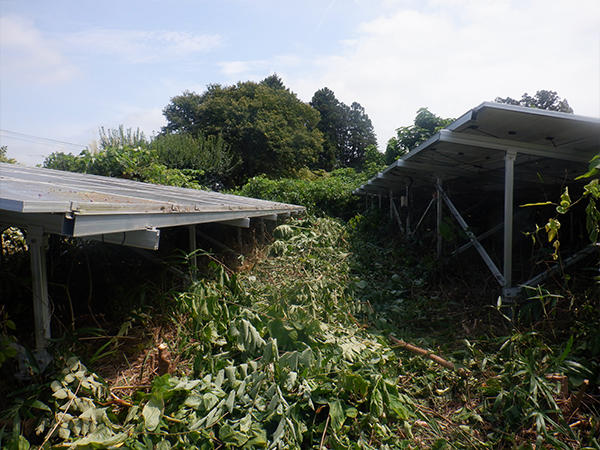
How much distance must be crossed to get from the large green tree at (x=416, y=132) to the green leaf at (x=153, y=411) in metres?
13.5

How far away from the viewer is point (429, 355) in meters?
3.34

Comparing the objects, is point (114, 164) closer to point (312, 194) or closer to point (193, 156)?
point (312, 194)

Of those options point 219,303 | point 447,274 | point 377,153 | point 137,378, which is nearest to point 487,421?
point 219,303

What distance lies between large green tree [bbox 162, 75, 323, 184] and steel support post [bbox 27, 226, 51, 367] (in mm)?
21783

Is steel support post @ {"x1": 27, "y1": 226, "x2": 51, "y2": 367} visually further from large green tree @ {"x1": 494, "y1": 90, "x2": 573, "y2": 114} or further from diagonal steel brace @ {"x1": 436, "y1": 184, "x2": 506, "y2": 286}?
large green tree @ {"x1": 494, "y1": 90, "x2": 573, "y2": 114}

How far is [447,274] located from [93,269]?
4.69 m

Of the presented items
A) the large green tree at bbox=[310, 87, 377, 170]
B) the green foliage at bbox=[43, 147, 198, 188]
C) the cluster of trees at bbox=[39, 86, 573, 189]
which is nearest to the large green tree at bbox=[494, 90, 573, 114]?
the cluster of trees at bbox=[39, 86, 573, 189]

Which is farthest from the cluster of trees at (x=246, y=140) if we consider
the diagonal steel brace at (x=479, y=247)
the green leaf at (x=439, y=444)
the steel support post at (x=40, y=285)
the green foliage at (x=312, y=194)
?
the green leaf at (x=439, y=444)

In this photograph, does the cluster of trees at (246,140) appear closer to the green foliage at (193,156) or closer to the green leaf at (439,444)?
the green foliage at (193,156)

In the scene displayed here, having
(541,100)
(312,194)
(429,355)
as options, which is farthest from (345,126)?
(429,355)

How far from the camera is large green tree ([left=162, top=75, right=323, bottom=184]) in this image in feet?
Answer: 84.0

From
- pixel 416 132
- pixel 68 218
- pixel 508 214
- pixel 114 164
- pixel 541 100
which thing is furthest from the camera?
pixel 541 100

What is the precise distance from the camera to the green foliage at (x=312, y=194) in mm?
12172

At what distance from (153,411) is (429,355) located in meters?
2.35
